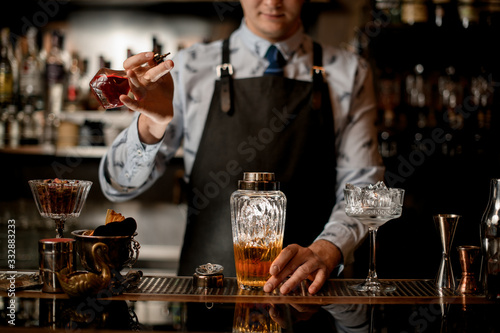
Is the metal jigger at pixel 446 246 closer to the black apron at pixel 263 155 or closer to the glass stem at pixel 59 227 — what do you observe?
the black apron at pixel 263 155

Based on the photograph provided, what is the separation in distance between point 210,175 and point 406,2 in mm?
1569

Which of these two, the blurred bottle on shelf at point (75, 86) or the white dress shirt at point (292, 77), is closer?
the white dress shirt at point (292, 77)

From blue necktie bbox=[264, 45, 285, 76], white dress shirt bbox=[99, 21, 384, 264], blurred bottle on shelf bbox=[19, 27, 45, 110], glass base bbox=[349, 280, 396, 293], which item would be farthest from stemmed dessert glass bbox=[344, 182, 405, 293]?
blurred bottle on shelf bbox=[19, 27, 45, 110]

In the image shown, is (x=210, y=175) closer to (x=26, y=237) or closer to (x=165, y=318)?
(x=165, y=318)

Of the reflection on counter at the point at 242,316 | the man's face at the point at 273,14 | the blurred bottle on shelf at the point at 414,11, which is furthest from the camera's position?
the blurred bottle on shelf at the point at 414,11

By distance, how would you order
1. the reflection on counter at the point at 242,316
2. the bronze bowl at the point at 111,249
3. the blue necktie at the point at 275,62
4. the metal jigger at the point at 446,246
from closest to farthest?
the reflection on counter at the point at 242,316 → the bronze bowl at the point at 111,249 → the metal jigger at the point at 446,246 → the blue necktie at the point at 275,62

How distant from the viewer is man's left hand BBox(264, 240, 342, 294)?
1.14 m

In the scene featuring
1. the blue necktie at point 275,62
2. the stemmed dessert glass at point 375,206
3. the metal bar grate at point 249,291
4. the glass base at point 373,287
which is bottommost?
the metal bar grate at point 249,291

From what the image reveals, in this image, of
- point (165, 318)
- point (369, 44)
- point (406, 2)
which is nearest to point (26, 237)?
point (165, 318)

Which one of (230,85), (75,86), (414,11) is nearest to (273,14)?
(230,85)

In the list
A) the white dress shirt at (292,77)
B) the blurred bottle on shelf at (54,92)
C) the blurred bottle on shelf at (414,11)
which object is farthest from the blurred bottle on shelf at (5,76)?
the blurred bottle on shelf at (414,11)

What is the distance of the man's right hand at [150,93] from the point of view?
117 centimetres

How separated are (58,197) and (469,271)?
94 centimetres

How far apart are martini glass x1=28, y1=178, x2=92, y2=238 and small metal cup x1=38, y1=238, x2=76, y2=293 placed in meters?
0.11
